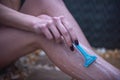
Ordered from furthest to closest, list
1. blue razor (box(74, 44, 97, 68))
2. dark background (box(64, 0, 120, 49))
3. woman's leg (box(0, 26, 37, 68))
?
dark background (box(64, 0, 120, 49))
woman's leg (box(0, 26, 37, 68))
blue razor (box(74, 44, 97, 68))

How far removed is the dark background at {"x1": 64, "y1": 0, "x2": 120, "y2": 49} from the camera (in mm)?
3191

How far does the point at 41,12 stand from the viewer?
1.80m

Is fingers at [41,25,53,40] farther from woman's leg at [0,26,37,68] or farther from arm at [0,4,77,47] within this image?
woman's leg at [0,26,37,68]

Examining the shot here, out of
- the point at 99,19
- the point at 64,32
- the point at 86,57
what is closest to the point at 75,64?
the point at 86,57

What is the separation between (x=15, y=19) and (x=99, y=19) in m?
1.80

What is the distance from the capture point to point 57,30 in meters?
1.42

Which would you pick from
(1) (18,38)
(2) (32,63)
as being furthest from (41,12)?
(2) (32,63)

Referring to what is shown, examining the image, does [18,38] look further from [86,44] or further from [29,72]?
[29,72]

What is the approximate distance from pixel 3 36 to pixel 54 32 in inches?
15.4

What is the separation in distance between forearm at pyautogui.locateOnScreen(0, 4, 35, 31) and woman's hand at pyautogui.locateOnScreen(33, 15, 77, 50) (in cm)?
9

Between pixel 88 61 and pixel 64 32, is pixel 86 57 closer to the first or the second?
pixel 88 61

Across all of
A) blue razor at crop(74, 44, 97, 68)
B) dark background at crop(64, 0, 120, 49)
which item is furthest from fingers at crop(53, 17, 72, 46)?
dark background at crop(64, 0, 120, 49)

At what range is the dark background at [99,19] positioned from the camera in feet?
10.5

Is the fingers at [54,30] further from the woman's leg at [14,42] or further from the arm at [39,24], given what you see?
the woman's leg at [14,42]
